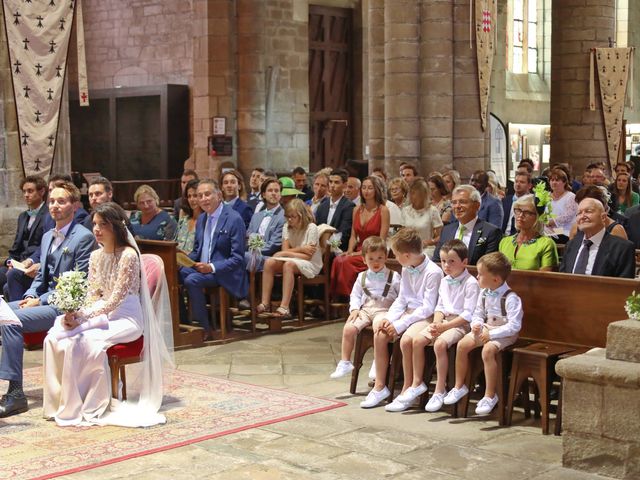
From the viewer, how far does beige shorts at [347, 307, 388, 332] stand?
24.0 feet

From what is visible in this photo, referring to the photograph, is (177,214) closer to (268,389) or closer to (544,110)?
(268,389)

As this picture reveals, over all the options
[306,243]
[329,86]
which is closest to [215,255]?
[306,243]

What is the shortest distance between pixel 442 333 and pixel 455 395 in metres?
0.40

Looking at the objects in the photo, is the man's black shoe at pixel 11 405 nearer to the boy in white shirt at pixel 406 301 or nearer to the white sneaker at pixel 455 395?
the boy in white shirt at pixel 406 301

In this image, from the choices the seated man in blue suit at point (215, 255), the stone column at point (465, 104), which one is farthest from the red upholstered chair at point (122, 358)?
the stone column at point (465, 104)

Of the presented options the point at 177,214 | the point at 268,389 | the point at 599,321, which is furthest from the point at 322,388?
the point at 177,214

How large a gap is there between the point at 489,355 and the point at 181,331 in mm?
3523

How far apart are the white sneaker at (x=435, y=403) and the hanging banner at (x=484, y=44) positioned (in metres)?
7.56

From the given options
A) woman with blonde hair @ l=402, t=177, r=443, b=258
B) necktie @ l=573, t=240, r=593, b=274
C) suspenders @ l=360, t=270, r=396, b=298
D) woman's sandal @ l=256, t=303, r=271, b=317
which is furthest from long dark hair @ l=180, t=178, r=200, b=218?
necktie @ l=573, t=240, r=593, b=274

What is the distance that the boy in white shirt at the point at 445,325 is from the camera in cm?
678

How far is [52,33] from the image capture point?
34.0 feet

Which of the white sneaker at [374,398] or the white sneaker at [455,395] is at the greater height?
the white sneaker at [455,395]

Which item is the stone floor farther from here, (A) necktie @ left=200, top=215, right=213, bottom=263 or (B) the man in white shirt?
(A) necktie @ left=200, top=215, right=213, bottom=263

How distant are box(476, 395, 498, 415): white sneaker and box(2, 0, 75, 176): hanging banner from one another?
18.2 ft
